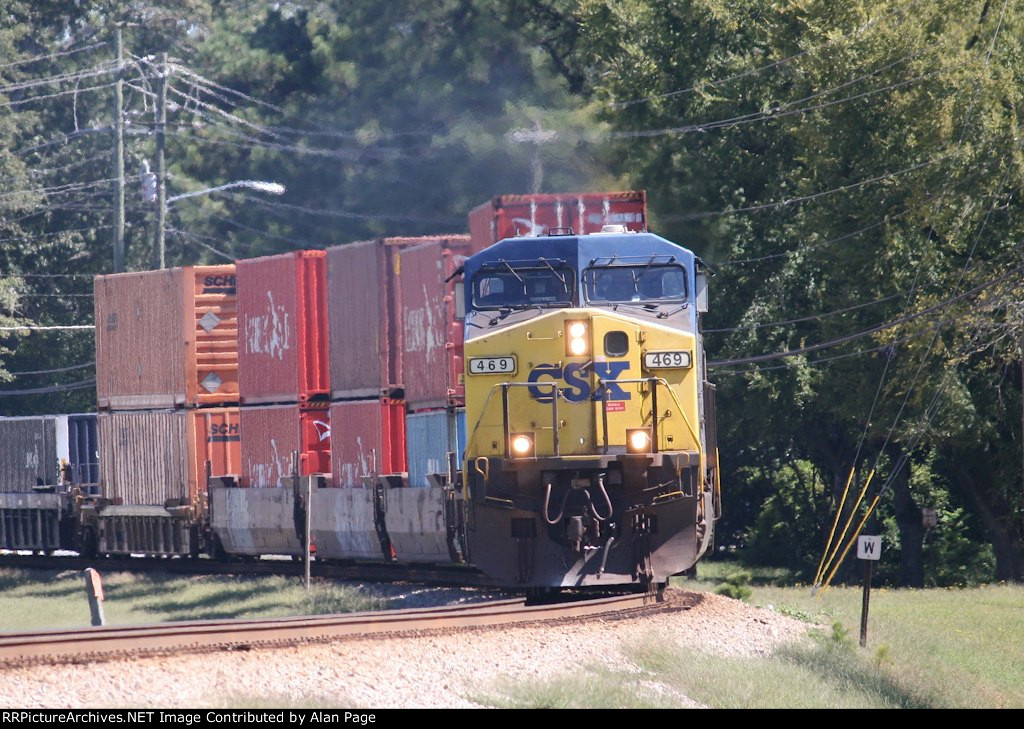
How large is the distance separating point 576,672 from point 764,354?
19.9 metres

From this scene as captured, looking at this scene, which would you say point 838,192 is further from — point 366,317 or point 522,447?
point 522,447

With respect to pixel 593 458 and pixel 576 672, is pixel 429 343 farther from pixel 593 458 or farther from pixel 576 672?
pixel 576 672

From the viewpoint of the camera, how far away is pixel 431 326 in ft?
72.9

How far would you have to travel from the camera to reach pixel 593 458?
14516 mm

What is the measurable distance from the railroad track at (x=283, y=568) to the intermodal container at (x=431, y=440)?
1501mm

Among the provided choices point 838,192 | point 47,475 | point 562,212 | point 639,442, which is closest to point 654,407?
point 639,442

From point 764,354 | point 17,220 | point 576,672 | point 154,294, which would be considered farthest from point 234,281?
point 17,220

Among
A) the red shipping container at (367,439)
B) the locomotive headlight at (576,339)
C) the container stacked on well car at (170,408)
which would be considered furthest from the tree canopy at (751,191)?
the container stacked on well car at (170,408)

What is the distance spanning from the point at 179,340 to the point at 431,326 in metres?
6.37

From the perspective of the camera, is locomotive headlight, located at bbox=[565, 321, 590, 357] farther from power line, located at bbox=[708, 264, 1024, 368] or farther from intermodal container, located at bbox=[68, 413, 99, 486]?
intermodal container, located at bbox=[68, 413, 99, 486]

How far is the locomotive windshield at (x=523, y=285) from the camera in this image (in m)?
15.5

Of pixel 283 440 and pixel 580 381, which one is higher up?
pixel 580 381

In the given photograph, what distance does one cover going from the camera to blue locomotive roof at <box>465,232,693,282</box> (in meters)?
15.5

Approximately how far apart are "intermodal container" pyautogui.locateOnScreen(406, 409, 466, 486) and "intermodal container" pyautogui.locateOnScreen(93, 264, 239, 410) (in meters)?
5.18
